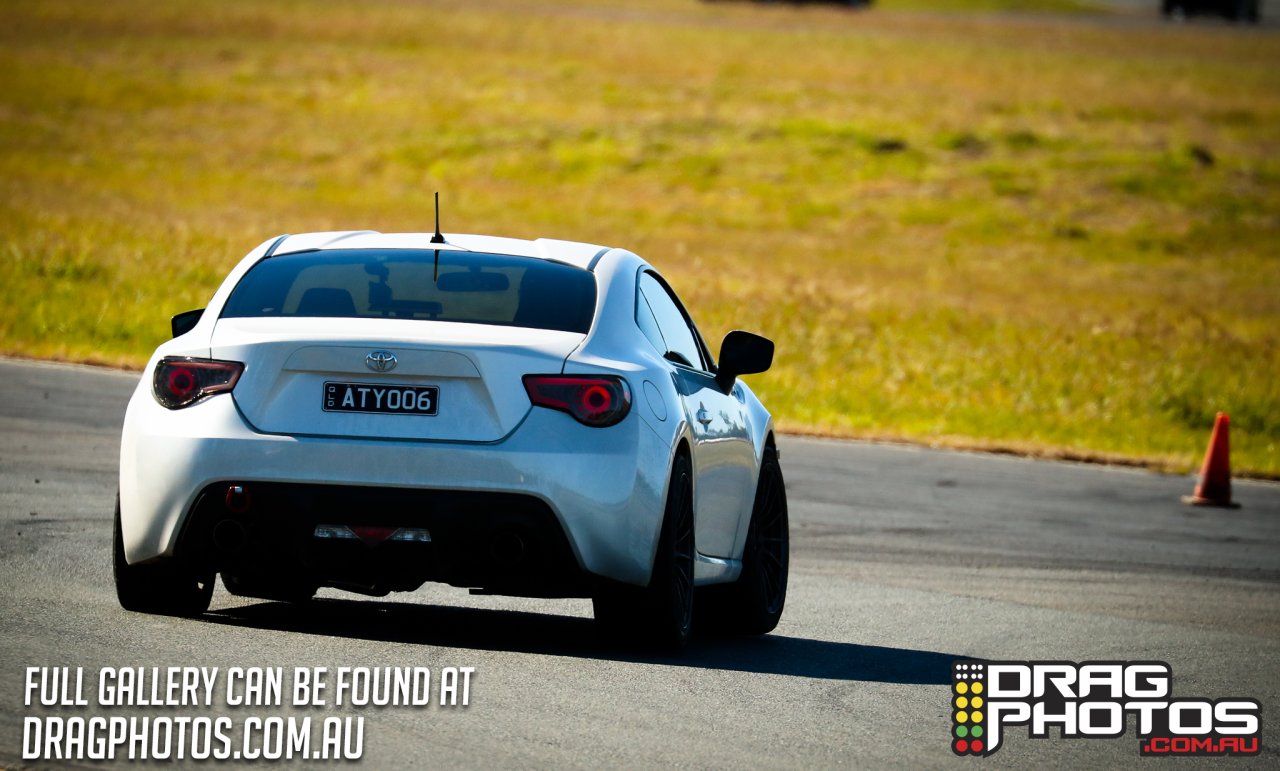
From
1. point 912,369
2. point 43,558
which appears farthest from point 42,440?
point 912,369

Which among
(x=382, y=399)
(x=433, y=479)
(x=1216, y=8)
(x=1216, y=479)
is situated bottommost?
(x=1216, y=8)

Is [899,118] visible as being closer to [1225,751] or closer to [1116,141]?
[1116,141]

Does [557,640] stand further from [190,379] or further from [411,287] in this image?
[190,379]

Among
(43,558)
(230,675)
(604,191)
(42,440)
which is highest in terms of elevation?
(230,675)

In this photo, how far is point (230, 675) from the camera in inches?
267

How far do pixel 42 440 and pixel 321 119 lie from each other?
46.2m

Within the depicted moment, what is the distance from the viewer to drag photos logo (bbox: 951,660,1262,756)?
7.05 m

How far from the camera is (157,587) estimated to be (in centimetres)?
792

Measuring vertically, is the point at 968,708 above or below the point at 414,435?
below

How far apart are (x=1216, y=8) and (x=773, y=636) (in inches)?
3698

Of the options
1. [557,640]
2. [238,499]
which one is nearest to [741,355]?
[557,640]

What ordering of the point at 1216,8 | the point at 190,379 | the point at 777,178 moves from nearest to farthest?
the point at 190,379 < the point at 777,178 < the point at 1216,8

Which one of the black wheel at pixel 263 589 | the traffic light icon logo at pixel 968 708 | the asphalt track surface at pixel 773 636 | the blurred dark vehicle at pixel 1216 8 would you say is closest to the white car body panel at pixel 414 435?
the asphalt track surface at pixel 773 636

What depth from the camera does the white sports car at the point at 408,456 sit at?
7.25 meters
